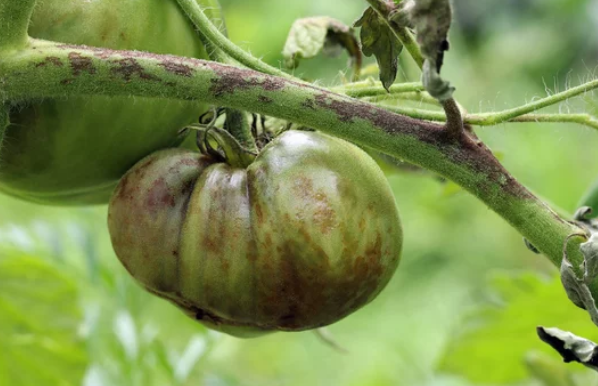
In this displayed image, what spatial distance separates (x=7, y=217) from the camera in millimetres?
1946

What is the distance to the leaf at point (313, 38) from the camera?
778mm

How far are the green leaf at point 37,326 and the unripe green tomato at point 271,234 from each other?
42cm

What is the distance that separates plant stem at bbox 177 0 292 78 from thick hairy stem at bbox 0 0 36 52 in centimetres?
14

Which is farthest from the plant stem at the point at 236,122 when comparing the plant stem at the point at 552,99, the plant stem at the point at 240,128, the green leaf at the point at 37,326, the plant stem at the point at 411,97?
the green leaf at the point at 37,326

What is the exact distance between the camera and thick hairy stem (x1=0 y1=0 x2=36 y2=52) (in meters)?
0.55

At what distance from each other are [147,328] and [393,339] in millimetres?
1284

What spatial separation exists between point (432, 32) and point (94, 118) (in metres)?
0.31

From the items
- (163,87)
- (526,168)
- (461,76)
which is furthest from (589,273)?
(461,76)

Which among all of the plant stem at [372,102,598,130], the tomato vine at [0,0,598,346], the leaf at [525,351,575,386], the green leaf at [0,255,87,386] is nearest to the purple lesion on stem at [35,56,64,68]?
the tomato vine at [0,0,598,346]

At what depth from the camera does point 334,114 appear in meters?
0.53

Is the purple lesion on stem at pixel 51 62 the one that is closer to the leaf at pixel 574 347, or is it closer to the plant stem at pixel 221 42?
the plant stem at pixel 221 42

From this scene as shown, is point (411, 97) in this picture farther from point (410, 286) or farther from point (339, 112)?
point (410, 286)

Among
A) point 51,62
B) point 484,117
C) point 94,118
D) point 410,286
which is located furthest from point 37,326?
point 410,286

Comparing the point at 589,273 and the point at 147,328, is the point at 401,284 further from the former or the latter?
the point at 589,273
